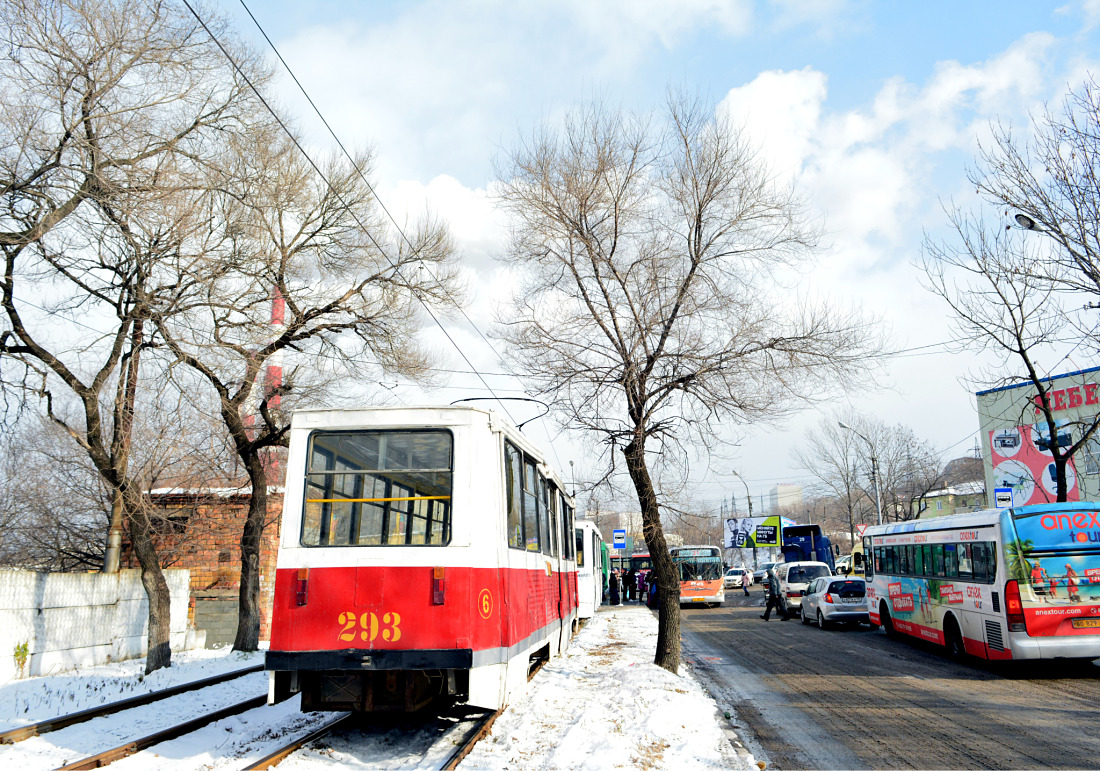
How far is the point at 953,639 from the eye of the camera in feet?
49.4

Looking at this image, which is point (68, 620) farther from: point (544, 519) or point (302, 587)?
point (302, 587)

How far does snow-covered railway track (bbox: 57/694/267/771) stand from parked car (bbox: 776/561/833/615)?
67.0ft

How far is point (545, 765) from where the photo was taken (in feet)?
23.1

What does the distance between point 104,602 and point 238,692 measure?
7.66m

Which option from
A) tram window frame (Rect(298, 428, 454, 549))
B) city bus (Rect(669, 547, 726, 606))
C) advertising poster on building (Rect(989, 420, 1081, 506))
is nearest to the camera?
tram window frame (Rect(298, 428, 454, 549))

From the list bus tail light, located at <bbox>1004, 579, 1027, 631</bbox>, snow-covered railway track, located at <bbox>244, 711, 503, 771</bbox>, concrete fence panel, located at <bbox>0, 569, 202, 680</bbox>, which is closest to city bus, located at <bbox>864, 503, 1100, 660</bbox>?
bus tail light, located at <bbox>1004, 579, 1027, 631</bbox>

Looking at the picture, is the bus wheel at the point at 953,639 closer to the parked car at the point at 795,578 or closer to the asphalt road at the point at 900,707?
the asphalt road at the point at 900,707

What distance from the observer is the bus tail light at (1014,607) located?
1239 centimetres

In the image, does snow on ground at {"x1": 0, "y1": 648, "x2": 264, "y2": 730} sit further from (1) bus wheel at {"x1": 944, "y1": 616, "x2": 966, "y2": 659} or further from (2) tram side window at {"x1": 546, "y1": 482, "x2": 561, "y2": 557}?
(1) bus wheel at {"x1": 944, "y1": 616, "x2": 966, "y2": 659}

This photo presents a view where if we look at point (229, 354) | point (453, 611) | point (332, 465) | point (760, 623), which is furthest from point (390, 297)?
point (760, 623)

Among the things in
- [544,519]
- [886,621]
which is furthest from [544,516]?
[886,621]

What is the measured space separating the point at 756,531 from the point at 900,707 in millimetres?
41972

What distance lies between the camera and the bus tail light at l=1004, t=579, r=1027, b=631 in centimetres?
1239

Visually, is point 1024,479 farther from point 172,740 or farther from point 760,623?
point 172,740
